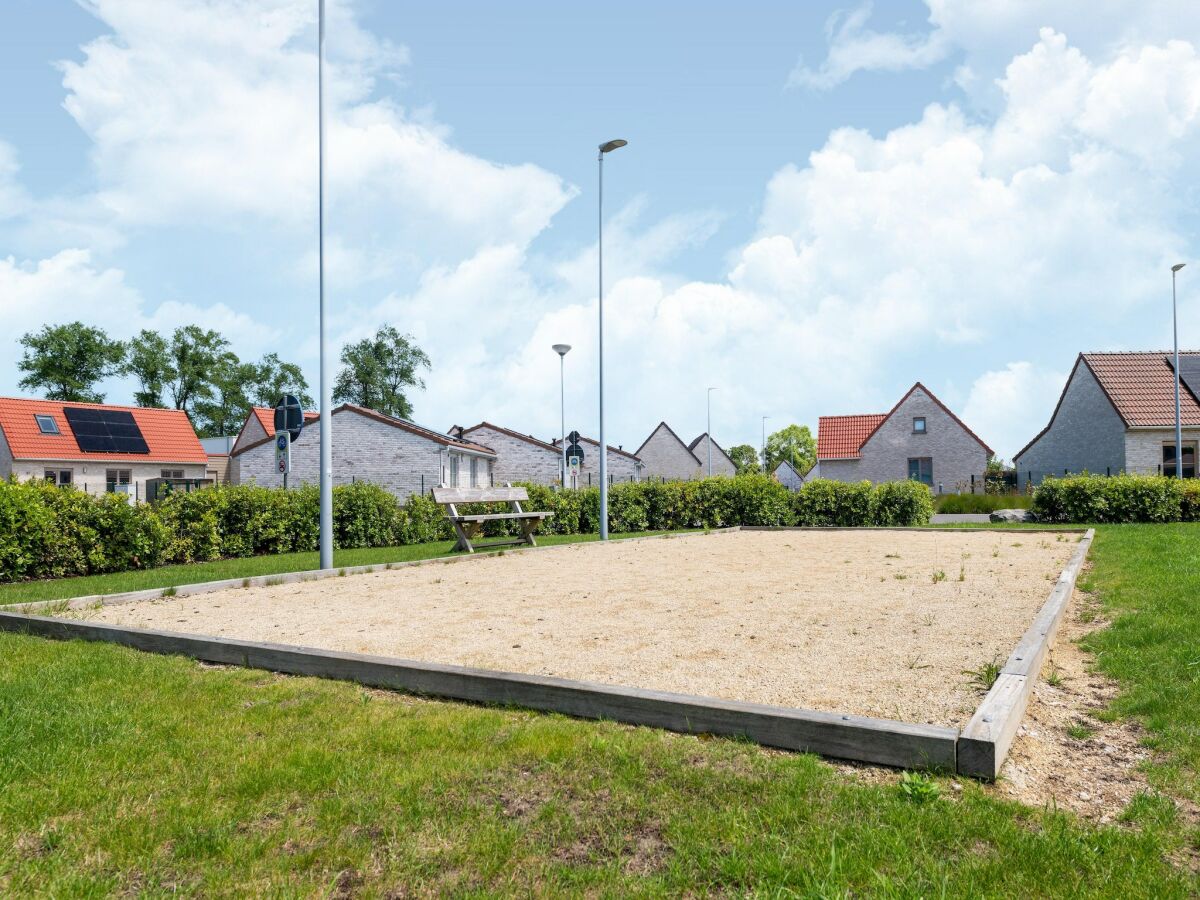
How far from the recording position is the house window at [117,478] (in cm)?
3916

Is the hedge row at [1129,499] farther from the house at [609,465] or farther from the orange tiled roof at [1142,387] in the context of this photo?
the house at [609,465]

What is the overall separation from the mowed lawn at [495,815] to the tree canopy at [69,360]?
2846 inches

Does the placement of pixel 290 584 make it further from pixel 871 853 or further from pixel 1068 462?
pixel 1068 462

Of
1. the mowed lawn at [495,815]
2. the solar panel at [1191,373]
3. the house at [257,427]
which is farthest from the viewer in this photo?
the house at [257,427]

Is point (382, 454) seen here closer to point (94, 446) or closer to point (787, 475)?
point (94, 446)

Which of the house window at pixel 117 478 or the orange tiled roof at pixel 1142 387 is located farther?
the house window at pixel 117 478

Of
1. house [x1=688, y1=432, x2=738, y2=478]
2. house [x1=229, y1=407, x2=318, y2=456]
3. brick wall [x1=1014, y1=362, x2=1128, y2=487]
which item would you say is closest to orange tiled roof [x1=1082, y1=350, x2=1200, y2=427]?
brick wall [x1=1014, y1=362, x2=1128, y2=487]

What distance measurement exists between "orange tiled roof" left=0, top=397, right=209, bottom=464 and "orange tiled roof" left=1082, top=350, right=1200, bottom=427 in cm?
4752

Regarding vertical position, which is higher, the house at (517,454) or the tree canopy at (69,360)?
the tree canopy at (69,360)

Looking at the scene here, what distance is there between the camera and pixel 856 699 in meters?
4.08

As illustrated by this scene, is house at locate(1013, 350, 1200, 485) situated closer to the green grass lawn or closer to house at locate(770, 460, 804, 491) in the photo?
the green grass lawn

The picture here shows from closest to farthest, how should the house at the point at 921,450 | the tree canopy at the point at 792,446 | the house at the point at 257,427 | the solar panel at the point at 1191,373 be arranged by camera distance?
the solar panel at the point at 1191,373
the house at the point at 921,450
the house at the point at 257,427
the tree canopy at the point at 792,446

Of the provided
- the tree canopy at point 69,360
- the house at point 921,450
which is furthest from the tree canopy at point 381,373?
the house at point 921,450

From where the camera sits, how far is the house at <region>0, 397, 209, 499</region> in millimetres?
36688
